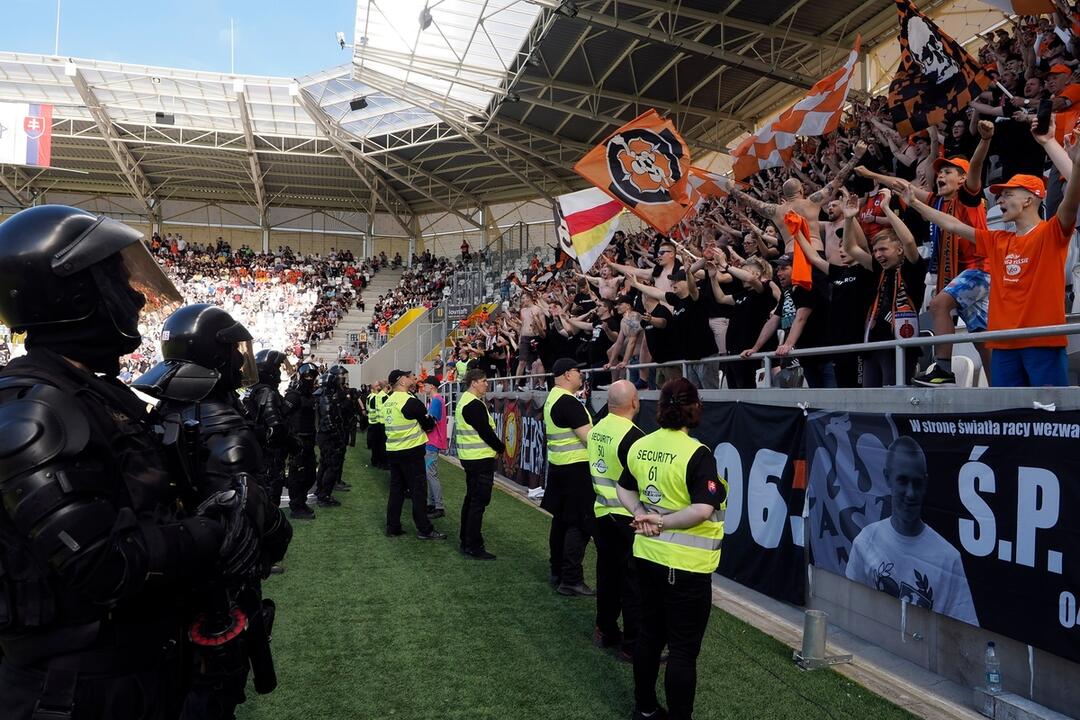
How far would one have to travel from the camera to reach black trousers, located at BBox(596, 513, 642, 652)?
521 cm

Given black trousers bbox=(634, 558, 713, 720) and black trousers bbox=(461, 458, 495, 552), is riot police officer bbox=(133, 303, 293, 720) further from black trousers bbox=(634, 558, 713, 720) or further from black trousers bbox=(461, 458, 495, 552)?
black trousers bbox=(461, 458, 495, 552)

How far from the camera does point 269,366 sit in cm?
814

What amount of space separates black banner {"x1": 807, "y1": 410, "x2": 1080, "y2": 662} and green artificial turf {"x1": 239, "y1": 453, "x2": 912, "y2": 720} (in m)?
0.78

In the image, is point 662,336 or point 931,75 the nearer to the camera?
point 931,75

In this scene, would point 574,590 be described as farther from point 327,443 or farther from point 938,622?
point 327,443

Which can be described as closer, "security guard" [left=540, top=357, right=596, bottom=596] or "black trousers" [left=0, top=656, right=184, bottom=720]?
"black trousers" [left=0, top=656, right=184, bottom=720]

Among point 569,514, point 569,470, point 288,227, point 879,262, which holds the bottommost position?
point 569,514

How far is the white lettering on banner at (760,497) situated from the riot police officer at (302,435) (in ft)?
19.6

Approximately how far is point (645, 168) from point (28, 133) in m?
29.6

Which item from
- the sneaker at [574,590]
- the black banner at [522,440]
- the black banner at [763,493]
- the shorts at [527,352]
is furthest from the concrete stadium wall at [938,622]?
the shorts at [527,352]

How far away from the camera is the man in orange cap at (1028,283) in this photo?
14.1ft

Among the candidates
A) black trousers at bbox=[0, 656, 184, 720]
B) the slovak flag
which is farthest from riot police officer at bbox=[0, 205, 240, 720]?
the slovak flag

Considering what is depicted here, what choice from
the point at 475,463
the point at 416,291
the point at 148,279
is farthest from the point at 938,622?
Result: the point at 416,291

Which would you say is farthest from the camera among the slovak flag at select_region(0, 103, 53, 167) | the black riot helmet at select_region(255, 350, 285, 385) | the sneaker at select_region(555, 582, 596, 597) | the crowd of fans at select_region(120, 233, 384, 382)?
the crowd of fans at select_region(120, 233, 384, 382)
